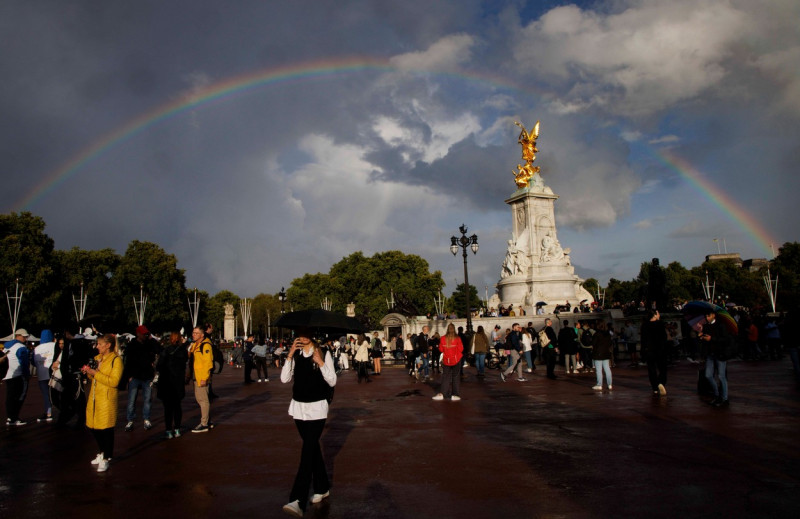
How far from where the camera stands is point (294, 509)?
5.48 metres

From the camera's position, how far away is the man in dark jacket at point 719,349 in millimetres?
11047

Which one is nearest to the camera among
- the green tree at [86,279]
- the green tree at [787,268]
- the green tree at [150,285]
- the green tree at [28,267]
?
the green tree at [28,267]

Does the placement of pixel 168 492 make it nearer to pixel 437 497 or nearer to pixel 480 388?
pixel 437 497

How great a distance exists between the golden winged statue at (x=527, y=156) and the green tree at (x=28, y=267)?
133ft

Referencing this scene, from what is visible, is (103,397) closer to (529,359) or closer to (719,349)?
(719,349)

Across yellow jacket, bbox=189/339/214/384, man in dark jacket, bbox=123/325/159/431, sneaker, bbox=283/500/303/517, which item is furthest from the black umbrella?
man in dark jacket, bbox=123/325/159/431

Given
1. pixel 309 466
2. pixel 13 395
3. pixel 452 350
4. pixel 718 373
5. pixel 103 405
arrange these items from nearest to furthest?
pixel 309 466 → pixel 103 405 → pixel 718 373 → pixel 13 395 → pixel 452 350

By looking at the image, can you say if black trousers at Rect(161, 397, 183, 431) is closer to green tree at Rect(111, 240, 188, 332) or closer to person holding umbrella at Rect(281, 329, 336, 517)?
person holding umbrella at Rect(281, 329, 336, 517)

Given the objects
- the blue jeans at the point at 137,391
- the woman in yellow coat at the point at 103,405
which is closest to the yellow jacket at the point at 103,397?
the woman in yellow coat at the point at 103,405

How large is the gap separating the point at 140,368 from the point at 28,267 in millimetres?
43855

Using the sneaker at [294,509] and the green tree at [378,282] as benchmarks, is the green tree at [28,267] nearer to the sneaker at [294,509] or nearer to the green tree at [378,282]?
the green tree at [378,282]

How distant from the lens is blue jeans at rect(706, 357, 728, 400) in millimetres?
11102

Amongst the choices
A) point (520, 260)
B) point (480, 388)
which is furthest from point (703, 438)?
point (520, 260)

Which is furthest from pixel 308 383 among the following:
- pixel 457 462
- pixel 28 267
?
pixel 28 267
